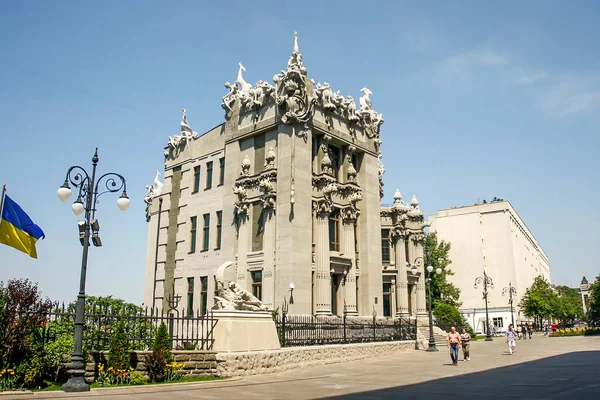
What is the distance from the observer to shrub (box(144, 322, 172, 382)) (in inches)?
670

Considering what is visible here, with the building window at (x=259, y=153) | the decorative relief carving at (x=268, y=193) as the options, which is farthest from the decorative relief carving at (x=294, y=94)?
the decorative relief carving at (x=268, y=193)

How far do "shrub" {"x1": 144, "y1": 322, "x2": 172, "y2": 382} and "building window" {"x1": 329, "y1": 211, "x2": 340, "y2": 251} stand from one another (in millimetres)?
18933

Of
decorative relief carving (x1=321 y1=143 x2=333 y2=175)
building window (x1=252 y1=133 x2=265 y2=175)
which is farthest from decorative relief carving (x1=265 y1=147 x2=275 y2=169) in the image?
decorative relief carving (x1=321 y1=143 x2=333 y2=175)

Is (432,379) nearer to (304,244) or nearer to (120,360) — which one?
(120,360)

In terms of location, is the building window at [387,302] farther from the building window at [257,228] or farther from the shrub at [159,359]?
the shrub at [159,359]

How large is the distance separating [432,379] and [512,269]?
67.8 meters

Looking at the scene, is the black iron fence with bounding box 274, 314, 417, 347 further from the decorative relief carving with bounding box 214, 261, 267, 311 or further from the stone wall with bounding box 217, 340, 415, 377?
the decorative relief carving with bounding box 214, 261, 267, 311

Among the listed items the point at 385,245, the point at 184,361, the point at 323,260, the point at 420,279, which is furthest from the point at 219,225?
the point at 184,361

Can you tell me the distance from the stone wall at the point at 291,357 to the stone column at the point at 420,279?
454 inches

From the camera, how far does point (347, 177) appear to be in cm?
3734

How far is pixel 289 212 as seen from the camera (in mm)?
32062

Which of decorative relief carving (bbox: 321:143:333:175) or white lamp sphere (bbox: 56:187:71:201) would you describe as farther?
decorative relief carving (bbox: 321:143:333:175)

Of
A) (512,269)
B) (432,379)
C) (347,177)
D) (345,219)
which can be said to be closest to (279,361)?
(432,379)

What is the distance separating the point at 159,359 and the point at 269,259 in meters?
15.7
